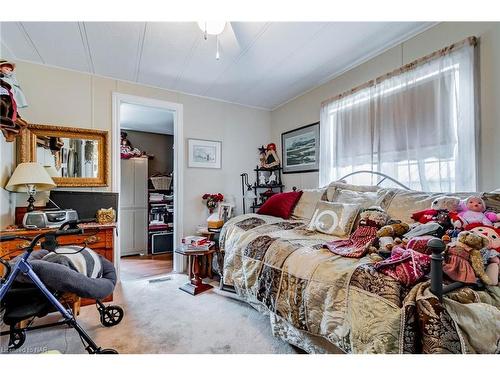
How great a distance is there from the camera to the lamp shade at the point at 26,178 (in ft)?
6.84

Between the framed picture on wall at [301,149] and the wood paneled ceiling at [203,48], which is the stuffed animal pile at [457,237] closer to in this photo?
the wood paneled ceiling at [203,48]

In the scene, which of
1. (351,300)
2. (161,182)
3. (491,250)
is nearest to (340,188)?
(491,250)

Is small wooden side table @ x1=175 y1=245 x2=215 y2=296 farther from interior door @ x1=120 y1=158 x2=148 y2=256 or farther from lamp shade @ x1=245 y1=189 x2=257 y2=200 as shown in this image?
interior door @ x1=120 y1=158 x2=148 y2=256

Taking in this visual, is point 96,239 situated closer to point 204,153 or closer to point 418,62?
point 204,153

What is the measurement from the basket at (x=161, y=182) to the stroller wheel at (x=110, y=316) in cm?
293

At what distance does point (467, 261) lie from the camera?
3.29ft

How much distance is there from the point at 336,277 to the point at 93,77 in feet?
10.3

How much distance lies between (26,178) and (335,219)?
265cm

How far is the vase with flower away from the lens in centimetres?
337

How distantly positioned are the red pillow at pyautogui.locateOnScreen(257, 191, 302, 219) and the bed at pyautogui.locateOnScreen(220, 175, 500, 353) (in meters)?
0.45
